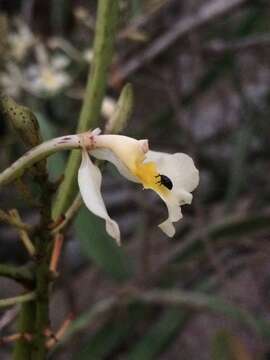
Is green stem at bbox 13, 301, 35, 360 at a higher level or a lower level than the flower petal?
lower

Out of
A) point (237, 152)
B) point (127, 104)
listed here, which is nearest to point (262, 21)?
point (237, 152)

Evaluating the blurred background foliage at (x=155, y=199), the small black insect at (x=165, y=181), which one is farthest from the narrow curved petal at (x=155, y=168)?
the blurred background foliage at (x=155, y=199)

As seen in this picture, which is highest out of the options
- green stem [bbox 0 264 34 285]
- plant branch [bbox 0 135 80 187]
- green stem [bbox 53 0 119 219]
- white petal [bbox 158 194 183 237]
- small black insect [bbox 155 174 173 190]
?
green stem [bbox 53 0 119 219]

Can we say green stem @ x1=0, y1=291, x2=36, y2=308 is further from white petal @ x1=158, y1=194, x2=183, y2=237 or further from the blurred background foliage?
the blurred background foliage

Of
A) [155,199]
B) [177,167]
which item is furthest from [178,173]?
[155,199]

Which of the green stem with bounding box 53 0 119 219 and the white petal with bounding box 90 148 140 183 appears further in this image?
the green stem with bounding box 53 0 119 219

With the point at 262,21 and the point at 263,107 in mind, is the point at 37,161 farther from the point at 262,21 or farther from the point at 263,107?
the point at 263,107

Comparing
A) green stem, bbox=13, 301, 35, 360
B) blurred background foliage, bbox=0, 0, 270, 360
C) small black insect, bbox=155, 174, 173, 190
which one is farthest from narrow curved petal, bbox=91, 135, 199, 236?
blurred background foliage, bbox=0, 0, 270, 360

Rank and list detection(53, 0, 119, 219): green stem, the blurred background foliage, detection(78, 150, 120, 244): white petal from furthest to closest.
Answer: the blurred background foliage → detection(53, 0, 119, 219): green stem → detection(78, 150, 120, 244): white petal
